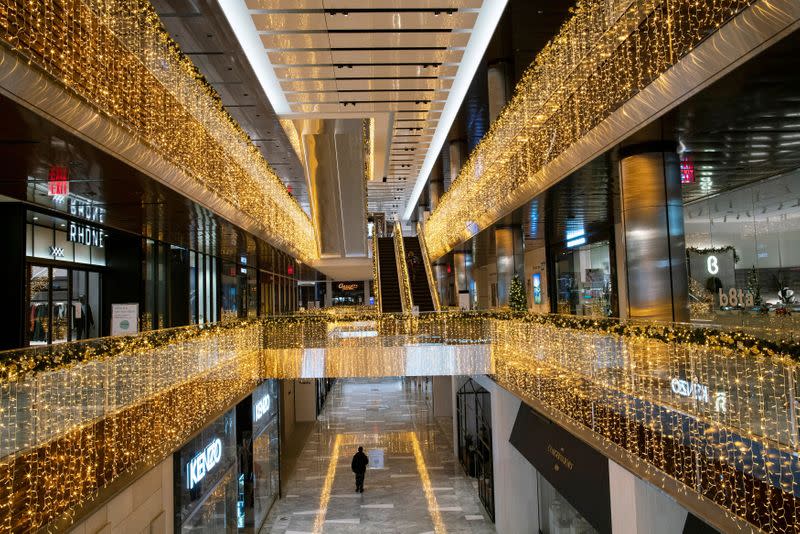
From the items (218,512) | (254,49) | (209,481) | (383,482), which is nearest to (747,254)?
(209,481)

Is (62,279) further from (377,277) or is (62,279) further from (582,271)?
(582,271)

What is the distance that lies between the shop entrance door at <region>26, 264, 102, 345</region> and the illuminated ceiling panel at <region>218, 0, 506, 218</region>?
5.53 metres

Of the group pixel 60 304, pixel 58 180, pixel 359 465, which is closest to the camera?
pixel 58 180

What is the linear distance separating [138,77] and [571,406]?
6.97 m

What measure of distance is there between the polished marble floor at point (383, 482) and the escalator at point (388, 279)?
4937 mm

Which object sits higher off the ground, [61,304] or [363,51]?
[363,51]

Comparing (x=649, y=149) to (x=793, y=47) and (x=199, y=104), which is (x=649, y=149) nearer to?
(x=793, y=47)

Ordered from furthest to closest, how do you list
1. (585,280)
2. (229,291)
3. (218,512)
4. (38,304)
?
1. (229,291)
2. (585,280)
3. (218,512)
4. (38,304)

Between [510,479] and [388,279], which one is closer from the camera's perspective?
[510,479]

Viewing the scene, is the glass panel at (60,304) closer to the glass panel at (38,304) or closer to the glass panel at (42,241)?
the glass panel at (38,304)

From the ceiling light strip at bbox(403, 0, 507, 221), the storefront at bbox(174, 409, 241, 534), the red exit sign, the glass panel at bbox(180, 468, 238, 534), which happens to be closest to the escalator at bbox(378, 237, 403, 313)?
the ceiling light strip at bbox(403, 0, 507, 221)

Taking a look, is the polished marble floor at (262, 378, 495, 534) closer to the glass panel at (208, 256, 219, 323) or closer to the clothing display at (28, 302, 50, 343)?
the glass panel at (208, 256, 219, 323)


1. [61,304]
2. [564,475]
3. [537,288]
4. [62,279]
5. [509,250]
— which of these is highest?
[509,250]

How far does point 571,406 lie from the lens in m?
7.86
